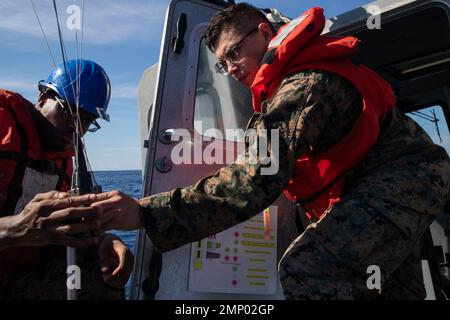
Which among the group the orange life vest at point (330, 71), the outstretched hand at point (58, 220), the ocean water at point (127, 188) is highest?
the ocean water at point (127, 188)

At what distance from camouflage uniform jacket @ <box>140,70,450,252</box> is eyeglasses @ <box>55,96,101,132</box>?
49.9 inches

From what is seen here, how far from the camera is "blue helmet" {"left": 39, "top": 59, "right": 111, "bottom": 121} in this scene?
123 inches

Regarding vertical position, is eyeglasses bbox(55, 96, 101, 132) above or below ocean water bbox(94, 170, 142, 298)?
below

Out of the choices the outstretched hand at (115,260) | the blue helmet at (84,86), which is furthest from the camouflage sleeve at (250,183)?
the blue helmet at (84,86)

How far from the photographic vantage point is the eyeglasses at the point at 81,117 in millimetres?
3074

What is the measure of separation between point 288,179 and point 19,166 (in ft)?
5.34

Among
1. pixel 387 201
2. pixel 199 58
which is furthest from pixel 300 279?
pixel 199 58

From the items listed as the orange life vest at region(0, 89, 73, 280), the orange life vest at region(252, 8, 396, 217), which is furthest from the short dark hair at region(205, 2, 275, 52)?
the orange life vest at region(0, 89, 73, 280)

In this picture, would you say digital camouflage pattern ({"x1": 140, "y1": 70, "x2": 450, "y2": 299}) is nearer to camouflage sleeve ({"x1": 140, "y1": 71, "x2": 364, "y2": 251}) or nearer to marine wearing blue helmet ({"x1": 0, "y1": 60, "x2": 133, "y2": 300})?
camouflage sleeve ({"x1": 140, "y1": 71, "x2": 364, "y2": 251})

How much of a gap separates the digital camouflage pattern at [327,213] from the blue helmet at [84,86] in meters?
1.34

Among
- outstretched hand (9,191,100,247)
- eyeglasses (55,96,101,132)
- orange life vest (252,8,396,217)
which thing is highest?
eyeglasses (55,96,101,132)

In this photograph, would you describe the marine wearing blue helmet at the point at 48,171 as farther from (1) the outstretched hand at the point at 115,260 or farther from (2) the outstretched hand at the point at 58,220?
(2) the outstretched hand at the point at 58,220

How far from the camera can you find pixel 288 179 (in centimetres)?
203
